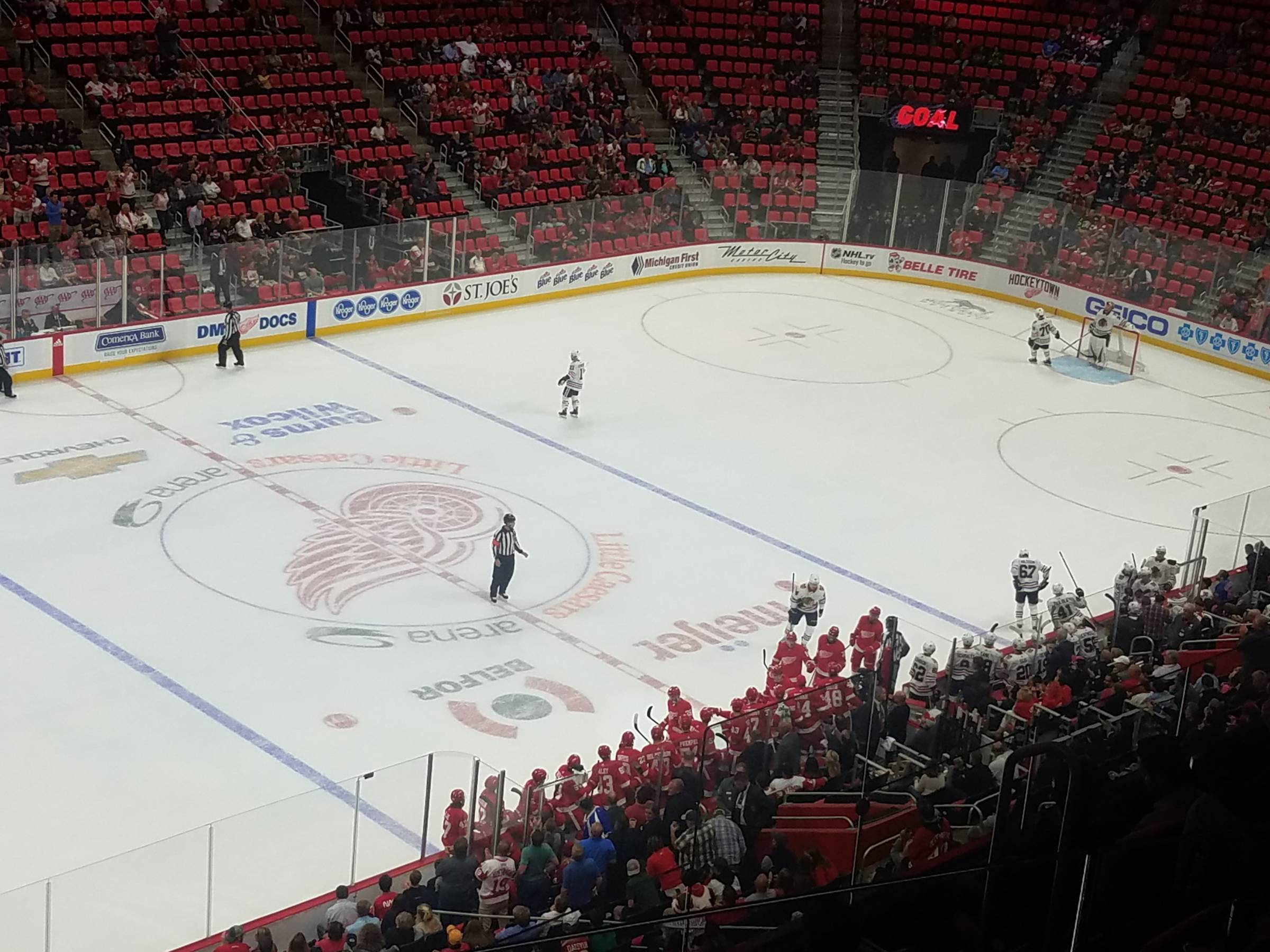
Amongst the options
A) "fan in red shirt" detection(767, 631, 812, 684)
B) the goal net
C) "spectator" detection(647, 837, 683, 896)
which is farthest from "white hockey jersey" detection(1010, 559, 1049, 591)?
the goal net

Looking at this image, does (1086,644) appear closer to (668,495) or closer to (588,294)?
(668,495)

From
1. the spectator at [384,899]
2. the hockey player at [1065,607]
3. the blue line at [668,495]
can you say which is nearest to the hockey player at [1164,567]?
the hockey player at [1065,607]

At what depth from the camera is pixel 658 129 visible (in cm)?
3909

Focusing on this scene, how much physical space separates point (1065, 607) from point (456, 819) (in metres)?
→ 7.66

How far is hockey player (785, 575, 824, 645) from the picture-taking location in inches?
759

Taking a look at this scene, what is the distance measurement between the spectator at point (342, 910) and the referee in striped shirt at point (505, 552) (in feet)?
25.2

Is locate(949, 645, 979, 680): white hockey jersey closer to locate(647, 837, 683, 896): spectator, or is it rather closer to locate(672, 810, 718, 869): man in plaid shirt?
locate(672, 810, 718, 869): man in plaid shirt

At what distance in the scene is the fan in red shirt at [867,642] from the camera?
17.6 meters

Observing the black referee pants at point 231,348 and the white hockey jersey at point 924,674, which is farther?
the black referee pants at point 231,348

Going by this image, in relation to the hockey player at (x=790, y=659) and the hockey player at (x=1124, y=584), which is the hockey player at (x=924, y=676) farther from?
the hockey player at (x=1124, y=584)

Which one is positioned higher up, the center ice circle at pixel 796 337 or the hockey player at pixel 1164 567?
the hockey player at pixel 1164 567

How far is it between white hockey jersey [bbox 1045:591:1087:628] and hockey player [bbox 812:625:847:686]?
88.3 inches

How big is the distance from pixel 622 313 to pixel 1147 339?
1053 centimetres

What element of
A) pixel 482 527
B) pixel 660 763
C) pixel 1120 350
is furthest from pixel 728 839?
pixel 1120 350
